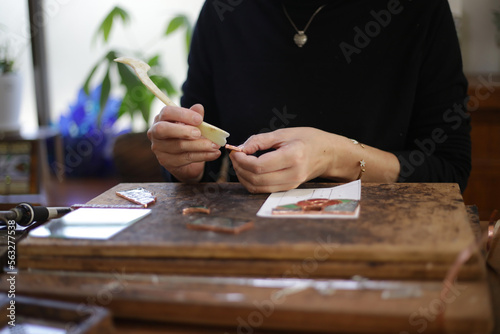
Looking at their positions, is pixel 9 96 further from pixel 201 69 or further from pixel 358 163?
pixel 358 163

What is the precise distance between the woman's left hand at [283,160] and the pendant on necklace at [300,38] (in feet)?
1.18

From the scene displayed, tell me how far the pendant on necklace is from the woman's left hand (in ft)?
1.18

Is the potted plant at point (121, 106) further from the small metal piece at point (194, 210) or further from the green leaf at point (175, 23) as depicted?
the small metal piece at point (194, 210)

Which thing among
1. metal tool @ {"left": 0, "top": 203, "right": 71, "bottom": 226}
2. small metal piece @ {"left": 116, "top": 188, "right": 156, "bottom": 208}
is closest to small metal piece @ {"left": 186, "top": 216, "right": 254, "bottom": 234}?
small metal piece @ {"left": 116, "top": 188, "right": 156, "bottom": 208}

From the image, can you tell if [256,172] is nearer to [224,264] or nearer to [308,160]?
[308,160]

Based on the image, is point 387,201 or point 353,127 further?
point 353,127

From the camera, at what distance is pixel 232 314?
0.49 meters

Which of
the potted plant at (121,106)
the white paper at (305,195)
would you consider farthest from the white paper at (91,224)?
the potted plant at (121,106)

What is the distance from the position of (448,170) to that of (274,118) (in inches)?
15.3

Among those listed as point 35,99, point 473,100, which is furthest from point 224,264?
point 35,99

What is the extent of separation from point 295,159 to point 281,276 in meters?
0.31

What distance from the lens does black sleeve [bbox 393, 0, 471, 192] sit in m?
1.07

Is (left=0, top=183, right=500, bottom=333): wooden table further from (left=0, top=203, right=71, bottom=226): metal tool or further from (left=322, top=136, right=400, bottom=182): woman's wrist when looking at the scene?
(left=322, top=136, right=400, bottom=182): woman's wrist

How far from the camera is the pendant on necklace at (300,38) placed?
1193mm
